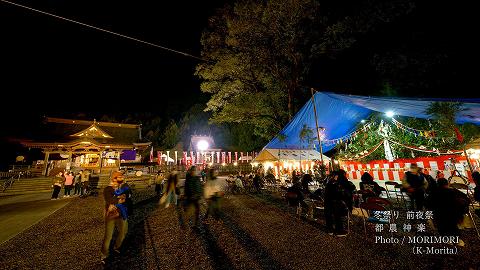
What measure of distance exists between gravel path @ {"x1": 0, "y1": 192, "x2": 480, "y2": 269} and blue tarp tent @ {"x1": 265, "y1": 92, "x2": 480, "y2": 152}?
12.4 feet

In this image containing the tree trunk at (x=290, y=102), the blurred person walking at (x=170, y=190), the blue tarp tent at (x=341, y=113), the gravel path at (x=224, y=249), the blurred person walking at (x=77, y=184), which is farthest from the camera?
the tree trunk at (x=290, y=102)

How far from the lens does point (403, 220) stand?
549 centimetres

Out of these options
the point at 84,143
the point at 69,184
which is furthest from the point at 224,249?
the point at 84,143

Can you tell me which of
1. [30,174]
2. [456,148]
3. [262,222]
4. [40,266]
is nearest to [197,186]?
[262,222]

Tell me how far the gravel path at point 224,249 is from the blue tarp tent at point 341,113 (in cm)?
379

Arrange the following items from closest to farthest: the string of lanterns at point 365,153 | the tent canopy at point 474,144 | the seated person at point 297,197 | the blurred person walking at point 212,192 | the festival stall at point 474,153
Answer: the blurred person walking at point 212,192, the seated person at point 297,197, the tent canopy at point 474,144, the festival stall at point 474,153, the string of lanterns at point 365,153

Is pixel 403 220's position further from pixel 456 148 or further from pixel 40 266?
pixel 40 266

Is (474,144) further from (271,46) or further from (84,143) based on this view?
(84,143)

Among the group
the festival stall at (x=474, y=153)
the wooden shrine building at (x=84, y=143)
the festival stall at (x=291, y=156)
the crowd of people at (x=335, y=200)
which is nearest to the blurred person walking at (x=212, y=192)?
the crowd of people at (x=335, y=200)

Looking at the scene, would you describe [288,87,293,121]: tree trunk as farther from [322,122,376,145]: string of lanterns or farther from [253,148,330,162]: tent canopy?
[322,122,376,145]: string of lanterns

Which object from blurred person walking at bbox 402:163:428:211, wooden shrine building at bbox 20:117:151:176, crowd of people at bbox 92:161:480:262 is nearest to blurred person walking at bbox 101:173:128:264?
crowd of people at bbox 92:161:480:262

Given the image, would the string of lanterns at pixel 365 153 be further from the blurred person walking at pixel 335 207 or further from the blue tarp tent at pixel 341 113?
the blurred person walking at pixel 335 207

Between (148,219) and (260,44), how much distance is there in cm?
1160

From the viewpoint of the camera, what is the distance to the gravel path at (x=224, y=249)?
3357 millimetres
